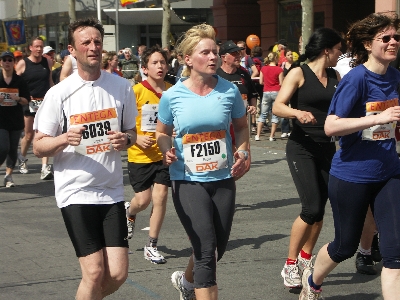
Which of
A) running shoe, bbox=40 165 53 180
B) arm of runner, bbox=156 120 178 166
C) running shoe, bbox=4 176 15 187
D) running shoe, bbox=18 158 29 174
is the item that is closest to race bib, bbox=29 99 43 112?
running shoe, bbox=18 158 29 174

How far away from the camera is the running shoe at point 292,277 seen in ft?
21.4

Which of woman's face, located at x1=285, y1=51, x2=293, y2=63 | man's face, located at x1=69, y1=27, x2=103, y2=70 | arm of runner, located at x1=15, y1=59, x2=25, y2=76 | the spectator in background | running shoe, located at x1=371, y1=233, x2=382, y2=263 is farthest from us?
the spectator in background

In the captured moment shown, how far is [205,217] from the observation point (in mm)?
5359

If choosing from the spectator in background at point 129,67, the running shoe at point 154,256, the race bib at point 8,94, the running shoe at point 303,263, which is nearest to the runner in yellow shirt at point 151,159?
the running shoe at point 154,256

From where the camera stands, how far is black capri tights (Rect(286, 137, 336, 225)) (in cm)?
650

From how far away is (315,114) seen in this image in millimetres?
6629

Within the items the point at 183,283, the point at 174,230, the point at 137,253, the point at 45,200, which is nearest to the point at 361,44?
the point at 183,283

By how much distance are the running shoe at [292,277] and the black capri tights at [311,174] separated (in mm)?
367

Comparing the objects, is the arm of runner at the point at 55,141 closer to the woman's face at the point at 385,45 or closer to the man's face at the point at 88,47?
the man's face at the point at 88,47

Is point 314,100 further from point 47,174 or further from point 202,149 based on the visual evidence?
point 47,174

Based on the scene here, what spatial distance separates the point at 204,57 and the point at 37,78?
9.67 metres

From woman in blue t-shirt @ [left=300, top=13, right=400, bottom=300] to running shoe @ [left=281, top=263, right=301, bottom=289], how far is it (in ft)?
3.60

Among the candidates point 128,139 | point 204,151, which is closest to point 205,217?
point 204,151

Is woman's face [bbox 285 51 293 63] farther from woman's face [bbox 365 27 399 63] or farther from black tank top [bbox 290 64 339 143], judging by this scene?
woman's face [bbox 365 27 399 63]
